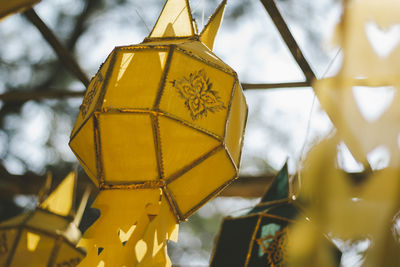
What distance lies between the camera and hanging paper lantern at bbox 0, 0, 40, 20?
102 centimetres

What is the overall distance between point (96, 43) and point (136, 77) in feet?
11.7

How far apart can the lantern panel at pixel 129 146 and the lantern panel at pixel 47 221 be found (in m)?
1.00

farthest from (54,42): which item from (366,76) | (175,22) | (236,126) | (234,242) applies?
(366,76)

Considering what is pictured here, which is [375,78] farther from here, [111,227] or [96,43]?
[96,43]

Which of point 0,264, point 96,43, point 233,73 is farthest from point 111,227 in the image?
point 96,43

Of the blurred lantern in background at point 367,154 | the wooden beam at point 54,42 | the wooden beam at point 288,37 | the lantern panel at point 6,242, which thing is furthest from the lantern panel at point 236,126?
the lantern panel at point 6,242

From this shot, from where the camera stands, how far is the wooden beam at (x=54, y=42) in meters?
2.18

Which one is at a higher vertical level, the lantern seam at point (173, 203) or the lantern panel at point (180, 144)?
the lantern panel at point (180, 144)

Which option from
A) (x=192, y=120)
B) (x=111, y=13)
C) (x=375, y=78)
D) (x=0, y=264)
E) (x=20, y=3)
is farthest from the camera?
(x=111, y=13)

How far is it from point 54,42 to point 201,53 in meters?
1.05

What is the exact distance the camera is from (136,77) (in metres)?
1.46

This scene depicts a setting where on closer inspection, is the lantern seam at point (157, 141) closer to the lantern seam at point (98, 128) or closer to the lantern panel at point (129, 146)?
the lantern panel at point (129, 146)

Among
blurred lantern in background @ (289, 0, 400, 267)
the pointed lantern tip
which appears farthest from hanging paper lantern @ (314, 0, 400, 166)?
the pointed lantern tip

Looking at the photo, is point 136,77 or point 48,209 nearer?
point 136,77
